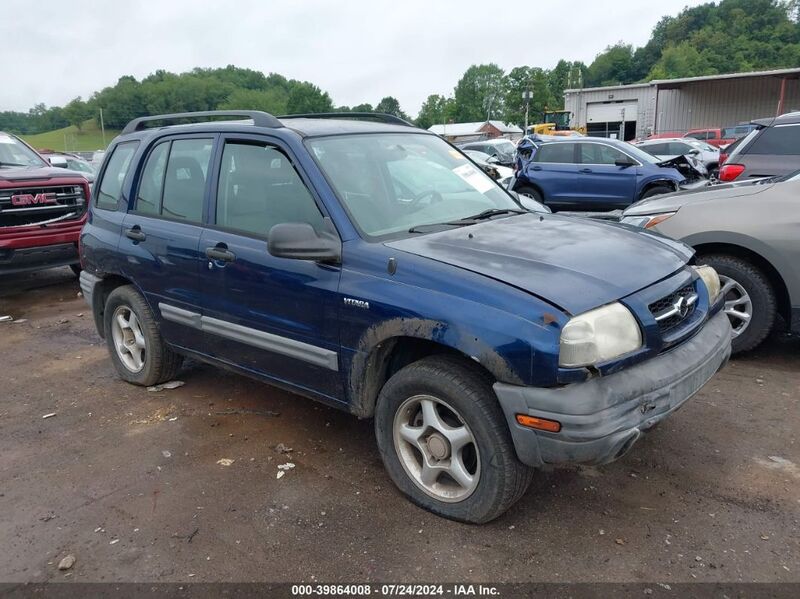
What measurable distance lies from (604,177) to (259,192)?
10.4 metres

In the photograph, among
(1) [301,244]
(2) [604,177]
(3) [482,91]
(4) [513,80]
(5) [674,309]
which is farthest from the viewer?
(3) [482,91]

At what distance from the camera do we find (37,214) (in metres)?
7.93

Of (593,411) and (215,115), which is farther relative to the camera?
(215,115)

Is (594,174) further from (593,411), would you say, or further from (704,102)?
(704,102)

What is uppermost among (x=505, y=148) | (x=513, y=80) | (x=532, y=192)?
(x=513, y=80)

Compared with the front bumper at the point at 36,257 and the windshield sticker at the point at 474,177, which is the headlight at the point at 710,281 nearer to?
the windshield sticker at the point at 474,177

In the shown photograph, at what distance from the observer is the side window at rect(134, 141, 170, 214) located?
4359mm

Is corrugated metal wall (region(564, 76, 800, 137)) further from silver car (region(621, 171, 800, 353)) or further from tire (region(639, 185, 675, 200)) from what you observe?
silver car (region(621, 171, 800, 353))

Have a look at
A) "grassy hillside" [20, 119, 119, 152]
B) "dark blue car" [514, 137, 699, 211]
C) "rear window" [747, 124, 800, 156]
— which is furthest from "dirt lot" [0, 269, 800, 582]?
"grassy hillside" [20, 119, 119, 152]

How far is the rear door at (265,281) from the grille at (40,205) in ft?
16.9

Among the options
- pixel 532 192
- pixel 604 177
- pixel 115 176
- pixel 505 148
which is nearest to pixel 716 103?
pixel 505 148

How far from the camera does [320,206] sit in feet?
10.8

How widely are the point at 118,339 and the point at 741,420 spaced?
Answer: 14.6 ft

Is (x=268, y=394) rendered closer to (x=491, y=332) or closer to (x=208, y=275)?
(x=208, y=275)
